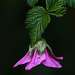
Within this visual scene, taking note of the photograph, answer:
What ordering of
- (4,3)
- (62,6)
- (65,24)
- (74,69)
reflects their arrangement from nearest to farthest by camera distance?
(62,6), (4,3), (65,24), (74,69)

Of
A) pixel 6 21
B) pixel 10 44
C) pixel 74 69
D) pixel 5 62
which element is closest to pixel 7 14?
pixel 6 21

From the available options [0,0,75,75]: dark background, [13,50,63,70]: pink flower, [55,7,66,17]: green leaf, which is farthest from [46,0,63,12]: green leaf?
[0,0,75,75]: dark background

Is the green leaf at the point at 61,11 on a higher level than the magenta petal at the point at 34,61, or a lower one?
higher

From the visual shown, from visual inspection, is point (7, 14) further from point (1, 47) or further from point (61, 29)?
point (61, 29)

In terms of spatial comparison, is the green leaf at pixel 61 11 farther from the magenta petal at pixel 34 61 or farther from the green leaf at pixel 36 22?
the magenta petal at pixel 34 61

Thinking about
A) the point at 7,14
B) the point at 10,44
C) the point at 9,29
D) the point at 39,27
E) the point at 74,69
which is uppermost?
the point at 39,27

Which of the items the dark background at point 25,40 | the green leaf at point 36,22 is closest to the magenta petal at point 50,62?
the green leaf at point 36,22

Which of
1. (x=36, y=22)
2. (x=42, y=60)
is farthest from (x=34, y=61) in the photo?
(x=36, y=22)
